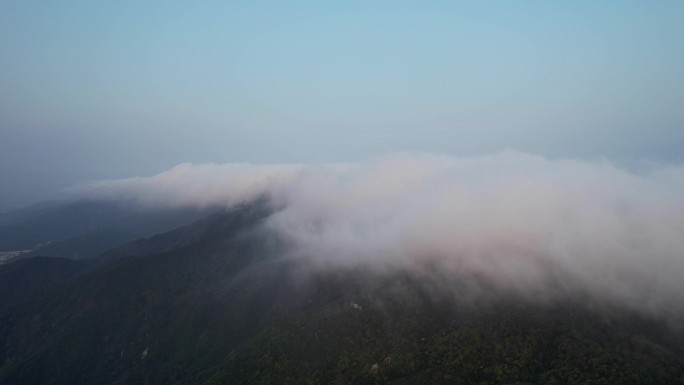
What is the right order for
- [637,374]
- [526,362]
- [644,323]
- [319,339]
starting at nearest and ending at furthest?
[637,374], [526,362], [644,323], [319,339]

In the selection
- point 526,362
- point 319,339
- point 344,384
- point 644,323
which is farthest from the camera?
point 319,339

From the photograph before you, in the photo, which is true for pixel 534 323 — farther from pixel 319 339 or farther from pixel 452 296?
pixel 319 339

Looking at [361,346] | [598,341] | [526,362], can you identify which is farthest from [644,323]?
[361,346]

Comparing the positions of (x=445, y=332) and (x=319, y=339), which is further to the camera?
(x=319, y=339)

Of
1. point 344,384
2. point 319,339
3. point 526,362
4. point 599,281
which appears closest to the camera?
point 526,362

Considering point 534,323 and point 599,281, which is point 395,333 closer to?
point 534,323

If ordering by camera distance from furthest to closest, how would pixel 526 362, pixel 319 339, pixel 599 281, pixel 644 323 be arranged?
pixel 599 281
pixel 319 339
pixel 644 323
pixel 526 362

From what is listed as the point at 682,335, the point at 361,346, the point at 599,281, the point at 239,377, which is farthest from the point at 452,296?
the point at 239,377

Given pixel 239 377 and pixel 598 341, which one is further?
pixel 239 377

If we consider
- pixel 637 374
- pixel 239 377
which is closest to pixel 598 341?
pixel 637 374
